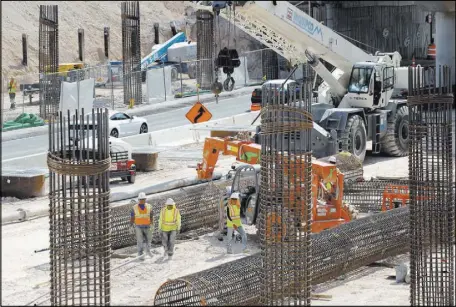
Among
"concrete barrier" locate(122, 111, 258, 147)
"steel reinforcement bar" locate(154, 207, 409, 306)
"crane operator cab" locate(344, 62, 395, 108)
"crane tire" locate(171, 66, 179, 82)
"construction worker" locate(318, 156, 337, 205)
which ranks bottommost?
"steel reinforcement bar" locate(154, 207, 409, 306)

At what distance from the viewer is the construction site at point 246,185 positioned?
1680 centimetres

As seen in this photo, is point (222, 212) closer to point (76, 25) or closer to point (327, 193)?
point (327, 193)

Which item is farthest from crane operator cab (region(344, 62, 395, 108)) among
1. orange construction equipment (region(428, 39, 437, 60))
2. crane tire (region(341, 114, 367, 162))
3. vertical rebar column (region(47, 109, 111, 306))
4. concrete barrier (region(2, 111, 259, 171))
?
orange construction equipment (region(428, 39, 437, 60))

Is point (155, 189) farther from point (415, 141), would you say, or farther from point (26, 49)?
point (26, 49)

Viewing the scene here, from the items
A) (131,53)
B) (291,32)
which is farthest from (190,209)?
(131,53)

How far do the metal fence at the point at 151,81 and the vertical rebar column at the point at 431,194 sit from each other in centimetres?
2859

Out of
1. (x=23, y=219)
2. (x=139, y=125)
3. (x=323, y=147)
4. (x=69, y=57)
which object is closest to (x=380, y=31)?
(x=69, y=57)

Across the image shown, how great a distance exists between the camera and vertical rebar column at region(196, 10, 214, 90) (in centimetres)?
5528

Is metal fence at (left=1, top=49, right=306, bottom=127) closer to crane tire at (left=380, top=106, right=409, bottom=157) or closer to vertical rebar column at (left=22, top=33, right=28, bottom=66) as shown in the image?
vertical rebar column at (left=22, top=33, right=28, bottom=66)

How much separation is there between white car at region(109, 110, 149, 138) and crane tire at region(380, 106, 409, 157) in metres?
9.75

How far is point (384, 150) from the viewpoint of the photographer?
3650cm

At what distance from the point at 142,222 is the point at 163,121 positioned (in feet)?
77.2

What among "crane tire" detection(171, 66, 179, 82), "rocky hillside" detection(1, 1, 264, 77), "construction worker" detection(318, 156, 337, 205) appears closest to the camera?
"construction worker" detection(318, 156, 337, 205)

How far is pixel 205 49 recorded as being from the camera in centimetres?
5709
